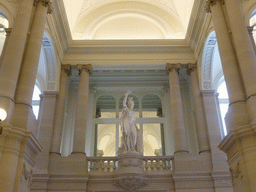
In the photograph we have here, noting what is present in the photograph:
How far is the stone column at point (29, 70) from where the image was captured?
7894mm

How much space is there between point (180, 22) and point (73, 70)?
6705mm

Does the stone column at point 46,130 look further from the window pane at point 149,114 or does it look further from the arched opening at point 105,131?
the window pane at point 149,114

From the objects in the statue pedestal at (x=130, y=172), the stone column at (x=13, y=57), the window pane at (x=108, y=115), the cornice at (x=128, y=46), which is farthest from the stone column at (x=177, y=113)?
the stone column at (x=13, y=57)

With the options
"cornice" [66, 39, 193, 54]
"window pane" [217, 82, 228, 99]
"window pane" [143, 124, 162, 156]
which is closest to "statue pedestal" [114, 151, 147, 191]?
"window pane" [143, 124, 162, 156]

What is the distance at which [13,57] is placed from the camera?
8.31 meters

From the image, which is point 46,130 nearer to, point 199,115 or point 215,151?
point 199,115

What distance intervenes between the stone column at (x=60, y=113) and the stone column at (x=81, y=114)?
755 millimetres

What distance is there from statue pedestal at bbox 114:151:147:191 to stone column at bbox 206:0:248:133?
451 centimetres

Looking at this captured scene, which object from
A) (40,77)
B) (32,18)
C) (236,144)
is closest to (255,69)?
(236,144)

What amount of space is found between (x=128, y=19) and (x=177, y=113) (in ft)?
23.3

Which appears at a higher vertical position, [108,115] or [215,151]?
[108,115]

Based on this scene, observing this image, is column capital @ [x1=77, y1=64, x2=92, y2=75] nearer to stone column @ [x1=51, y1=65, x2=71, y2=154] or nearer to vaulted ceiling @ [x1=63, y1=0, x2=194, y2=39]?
stone column @ [x1=51, y1=65, x2=71, y2=154]

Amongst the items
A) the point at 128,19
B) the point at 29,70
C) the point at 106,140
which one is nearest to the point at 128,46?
the point at 128,19

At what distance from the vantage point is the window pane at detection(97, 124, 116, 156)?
621 inches
